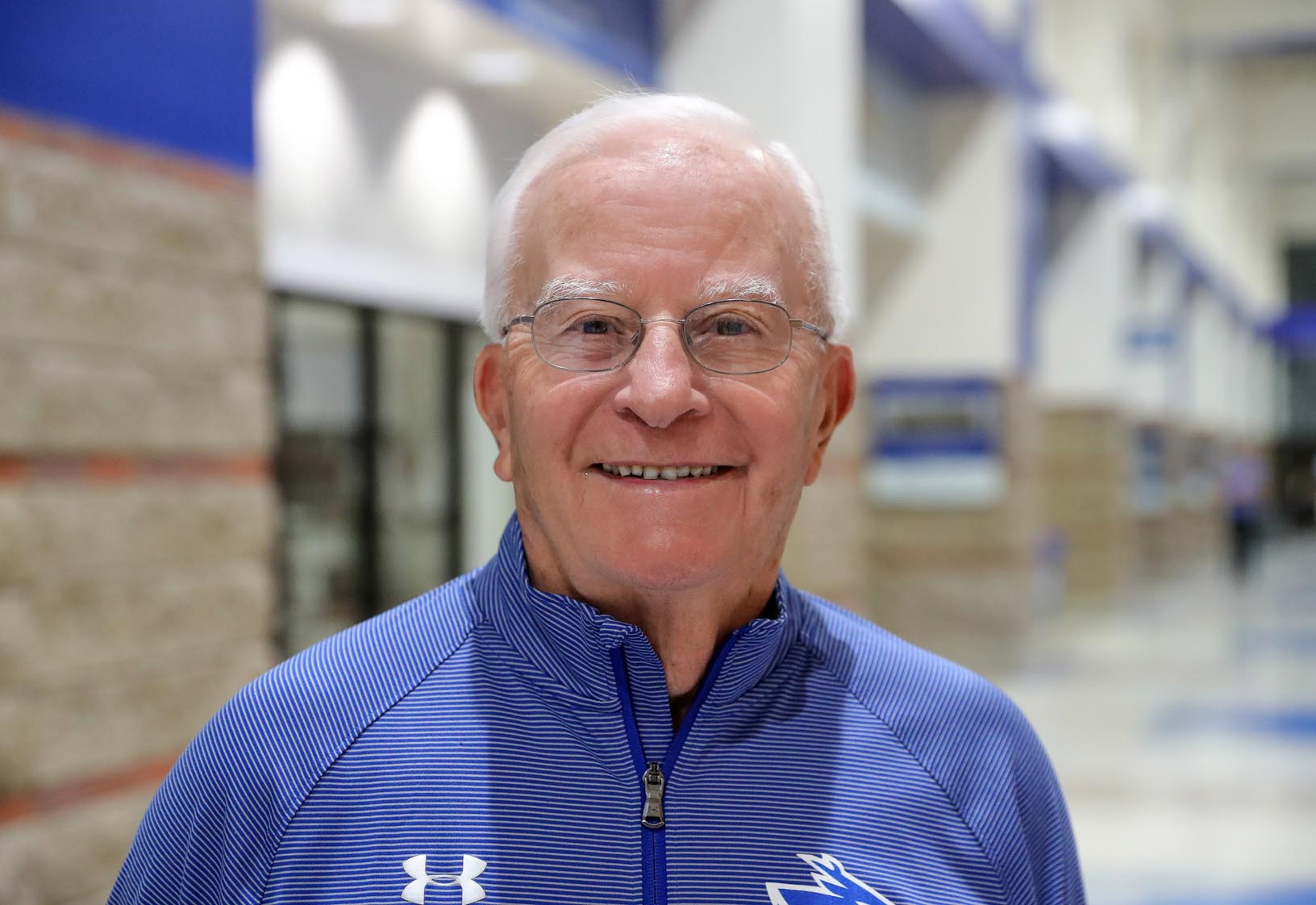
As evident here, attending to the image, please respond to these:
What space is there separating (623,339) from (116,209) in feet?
8.49

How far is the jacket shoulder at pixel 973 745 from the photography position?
1.57 meters

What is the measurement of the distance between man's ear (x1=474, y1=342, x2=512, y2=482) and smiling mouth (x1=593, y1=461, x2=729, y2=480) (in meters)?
0.17

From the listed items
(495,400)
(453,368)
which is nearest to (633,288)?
(495,400)

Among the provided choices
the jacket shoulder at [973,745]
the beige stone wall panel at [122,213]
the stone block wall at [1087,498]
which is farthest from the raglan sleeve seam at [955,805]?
the stone block wall at [1087,498]

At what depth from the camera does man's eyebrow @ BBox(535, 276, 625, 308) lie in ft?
4.75

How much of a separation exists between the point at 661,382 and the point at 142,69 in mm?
2755

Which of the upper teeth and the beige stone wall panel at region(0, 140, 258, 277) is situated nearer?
the upper teeth

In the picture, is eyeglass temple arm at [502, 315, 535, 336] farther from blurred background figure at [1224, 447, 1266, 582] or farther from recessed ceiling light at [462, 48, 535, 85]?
blurred background figure at [1224, 447, 1266, 582]

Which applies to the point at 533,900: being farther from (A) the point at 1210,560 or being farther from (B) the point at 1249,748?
(A) the point at 1210,560

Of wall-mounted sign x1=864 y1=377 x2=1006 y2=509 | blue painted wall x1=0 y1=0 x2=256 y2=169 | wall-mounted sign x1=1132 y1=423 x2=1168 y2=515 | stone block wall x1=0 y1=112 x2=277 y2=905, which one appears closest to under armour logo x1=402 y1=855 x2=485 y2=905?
stone block wall x1=0 y1=112 x2=277 y2=905

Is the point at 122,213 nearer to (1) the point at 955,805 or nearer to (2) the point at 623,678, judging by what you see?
(2) the point at 623,678

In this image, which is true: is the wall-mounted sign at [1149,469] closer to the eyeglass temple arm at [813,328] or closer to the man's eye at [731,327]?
the eyeglass temple arm at [813,328]

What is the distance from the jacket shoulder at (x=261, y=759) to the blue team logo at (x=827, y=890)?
1.37 feet

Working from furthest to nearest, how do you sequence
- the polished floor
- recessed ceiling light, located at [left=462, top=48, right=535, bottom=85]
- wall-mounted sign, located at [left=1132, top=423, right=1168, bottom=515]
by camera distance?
wall-mounted sign, located at [left=1132, top=423, right=1168, bottom=515], recessed ceiling light, located at [left=462, top=48, right=535, bottom=85], the polished floor
